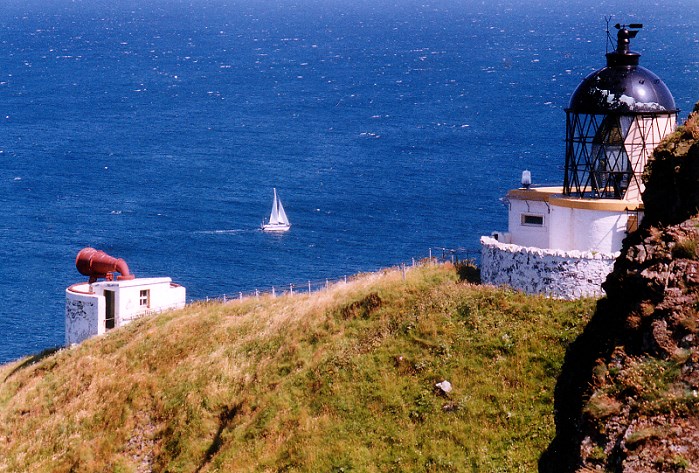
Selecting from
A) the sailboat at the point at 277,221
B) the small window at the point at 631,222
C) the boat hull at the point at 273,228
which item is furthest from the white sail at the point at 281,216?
the small window at the point at 631,222

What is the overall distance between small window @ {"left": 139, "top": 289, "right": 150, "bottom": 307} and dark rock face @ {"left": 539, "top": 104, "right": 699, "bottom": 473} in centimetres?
3857

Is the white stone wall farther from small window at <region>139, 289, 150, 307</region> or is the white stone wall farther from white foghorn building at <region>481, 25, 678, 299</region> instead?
small window at <region>139, 289, 150, 307</region>

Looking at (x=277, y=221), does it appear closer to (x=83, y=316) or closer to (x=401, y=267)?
(x=83, y=316)

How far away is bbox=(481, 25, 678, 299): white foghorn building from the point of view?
3501cm

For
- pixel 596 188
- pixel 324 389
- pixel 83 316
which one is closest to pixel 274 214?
pixel 83 316

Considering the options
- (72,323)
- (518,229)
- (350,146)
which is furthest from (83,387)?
(350,146)

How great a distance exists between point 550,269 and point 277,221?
81.3 metres

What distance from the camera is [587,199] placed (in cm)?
3650

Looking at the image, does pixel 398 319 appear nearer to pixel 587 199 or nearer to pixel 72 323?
pixel 587 199

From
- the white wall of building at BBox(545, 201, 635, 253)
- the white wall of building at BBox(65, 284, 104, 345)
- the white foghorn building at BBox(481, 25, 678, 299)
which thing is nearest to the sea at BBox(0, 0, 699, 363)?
the white wall of building at BBox(65, 284, 104, 345)

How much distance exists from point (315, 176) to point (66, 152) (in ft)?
128

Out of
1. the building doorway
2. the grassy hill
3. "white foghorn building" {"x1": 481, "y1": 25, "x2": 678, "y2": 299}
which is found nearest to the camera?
the grassy hill

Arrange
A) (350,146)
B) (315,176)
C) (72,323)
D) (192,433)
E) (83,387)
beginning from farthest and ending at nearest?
1. (350,146)
2. (315,176)
3. (72,323)
4. (83,387)
5. (192,433)

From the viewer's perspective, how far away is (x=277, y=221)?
115 meters
